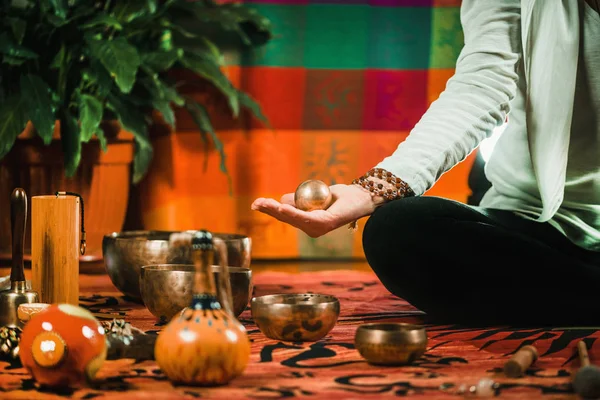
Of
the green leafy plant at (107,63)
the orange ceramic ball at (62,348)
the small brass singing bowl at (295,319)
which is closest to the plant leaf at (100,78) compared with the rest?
the green leafy plant at (107,63)

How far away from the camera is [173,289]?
1301 millimetres

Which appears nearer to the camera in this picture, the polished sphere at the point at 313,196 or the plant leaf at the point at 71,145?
the polished sphere at the point at 313,196

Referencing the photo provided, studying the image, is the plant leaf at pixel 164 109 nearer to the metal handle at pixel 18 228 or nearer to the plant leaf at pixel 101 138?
the plant leaf at pixel 101 138

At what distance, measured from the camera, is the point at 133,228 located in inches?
105

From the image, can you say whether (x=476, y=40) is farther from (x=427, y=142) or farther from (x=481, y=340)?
(x=481, y=340)

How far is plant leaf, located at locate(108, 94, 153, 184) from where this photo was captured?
225 cm

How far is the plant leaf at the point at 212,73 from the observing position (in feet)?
7.92

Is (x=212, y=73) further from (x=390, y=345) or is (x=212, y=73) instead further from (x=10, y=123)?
(x=390, y=345)

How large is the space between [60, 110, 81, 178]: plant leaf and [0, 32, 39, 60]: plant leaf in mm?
185

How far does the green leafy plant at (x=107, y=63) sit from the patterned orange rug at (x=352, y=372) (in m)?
0.85

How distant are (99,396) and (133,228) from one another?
5.80 ft

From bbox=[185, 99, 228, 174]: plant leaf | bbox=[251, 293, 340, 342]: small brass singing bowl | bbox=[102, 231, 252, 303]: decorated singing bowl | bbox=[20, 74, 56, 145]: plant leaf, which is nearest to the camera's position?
bbox=[251, 293, 340, 342]: small brass singing bowl

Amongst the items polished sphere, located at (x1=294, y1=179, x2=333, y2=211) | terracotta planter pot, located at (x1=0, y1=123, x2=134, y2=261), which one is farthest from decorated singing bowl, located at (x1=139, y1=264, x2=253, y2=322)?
terracotta planter pot, located at (x1=0, y1=123, x2=134, y2=261)

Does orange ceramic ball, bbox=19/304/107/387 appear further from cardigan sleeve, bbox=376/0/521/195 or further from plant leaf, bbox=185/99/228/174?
plant leaf, bbox=185/99/228/174
